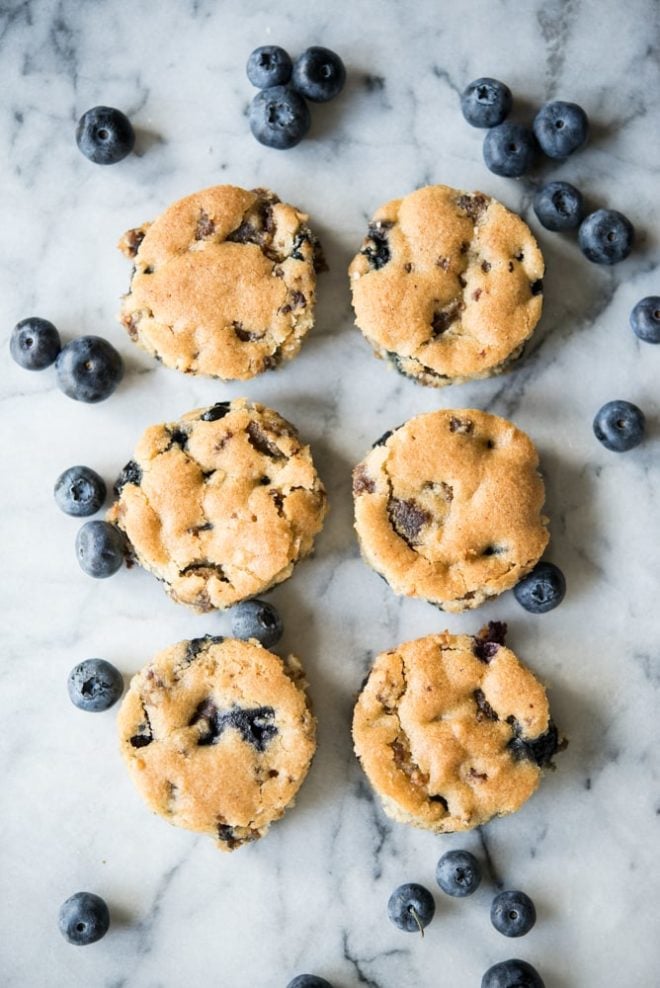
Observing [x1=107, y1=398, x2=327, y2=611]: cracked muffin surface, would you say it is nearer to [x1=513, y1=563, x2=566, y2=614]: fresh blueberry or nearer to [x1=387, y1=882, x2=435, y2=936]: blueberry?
[x1=513, y1=563, x2=566, y2=614]: fresh blueberry

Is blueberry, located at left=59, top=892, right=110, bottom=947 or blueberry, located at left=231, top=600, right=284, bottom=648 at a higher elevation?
blueberry, located at left=231, top=600, right=284, bottom=648

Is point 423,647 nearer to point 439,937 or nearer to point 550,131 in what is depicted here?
point 439,937

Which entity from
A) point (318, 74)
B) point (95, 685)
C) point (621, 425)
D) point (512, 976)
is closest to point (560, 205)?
point (621, 425)

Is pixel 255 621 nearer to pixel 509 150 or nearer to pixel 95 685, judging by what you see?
pixel 95 685

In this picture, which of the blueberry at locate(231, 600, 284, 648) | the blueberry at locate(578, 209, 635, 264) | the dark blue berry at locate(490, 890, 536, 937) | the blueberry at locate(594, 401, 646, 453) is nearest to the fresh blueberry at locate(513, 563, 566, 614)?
the blueberry at locate(594, 401, 646, 453)

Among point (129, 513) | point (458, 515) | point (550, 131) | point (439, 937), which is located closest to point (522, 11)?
point (550, 131)

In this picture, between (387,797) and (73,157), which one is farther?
(73,157)
